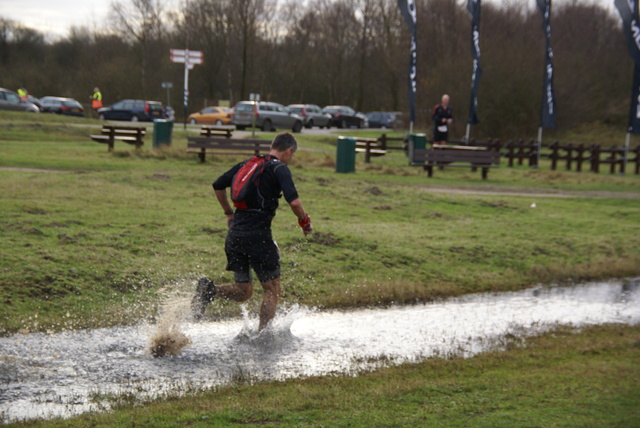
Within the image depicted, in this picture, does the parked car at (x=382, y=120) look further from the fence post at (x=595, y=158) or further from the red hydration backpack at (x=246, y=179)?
the red hydration backpack at (x=246, y=179)

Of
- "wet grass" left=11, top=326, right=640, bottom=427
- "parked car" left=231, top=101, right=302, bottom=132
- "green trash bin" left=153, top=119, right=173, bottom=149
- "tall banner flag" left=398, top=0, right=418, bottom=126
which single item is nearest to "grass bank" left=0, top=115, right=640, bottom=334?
"wet grass" left=11, top=326, right=640, bottom=427

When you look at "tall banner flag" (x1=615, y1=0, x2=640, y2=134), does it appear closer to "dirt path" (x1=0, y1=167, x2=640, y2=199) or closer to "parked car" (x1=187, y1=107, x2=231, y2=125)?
"dirt path" (x1=0, y1=167, x2=640, y2=199)

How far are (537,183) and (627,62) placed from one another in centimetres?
4230

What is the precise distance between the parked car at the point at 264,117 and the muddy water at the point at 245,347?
118ft

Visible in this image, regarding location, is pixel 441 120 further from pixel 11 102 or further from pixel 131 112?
pixel 131 112

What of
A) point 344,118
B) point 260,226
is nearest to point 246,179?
point 260,226

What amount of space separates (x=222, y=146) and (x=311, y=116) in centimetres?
3672

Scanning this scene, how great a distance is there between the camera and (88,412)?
5176 mm

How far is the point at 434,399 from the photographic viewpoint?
544 cm

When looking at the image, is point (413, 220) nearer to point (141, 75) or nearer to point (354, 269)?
point (354, 269)

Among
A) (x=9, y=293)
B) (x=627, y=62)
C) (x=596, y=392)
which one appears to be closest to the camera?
(x=596, y=392)

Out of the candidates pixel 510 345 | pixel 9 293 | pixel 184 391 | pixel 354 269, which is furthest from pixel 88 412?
pixel 354 269

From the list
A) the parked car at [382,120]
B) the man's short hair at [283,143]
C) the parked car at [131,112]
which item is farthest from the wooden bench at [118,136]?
the parked car at [382,120]

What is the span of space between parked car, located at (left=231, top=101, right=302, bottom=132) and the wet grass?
3856 cm
